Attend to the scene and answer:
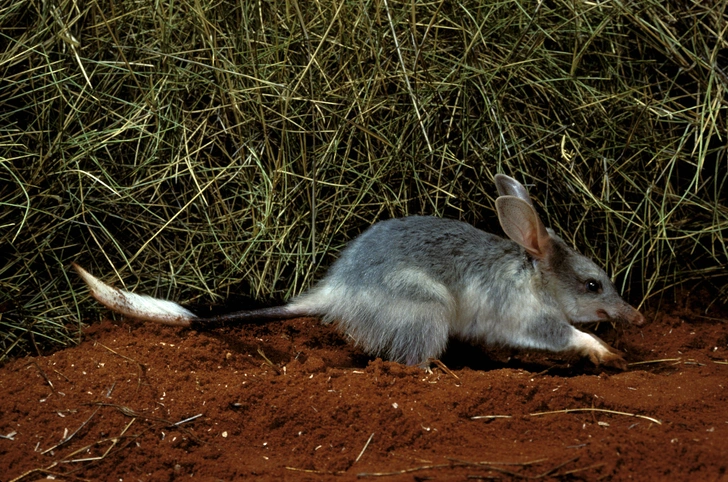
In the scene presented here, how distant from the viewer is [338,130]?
4.45 m

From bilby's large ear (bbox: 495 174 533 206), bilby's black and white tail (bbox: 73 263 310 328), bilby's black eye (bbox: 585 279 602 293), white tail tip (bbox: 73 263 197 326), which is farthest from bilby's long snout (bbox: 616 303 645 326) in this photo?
white tail tip (bbox: 73 263 197 326)

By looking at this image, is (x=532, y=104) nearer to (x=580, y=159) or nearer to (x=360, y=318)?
(x=580, y=159)

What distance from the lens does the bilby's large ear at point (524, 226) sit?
13.0 ft

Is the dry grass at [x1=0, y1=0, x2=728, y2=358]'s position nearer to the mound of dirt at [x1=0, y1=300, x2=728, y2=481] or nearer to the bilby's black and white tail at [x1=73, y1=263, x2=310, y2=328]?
the bilby's black and white tail at [x1=73, y1=263, x2=310, y2=328]

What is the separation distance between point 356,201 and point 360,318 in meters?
0.78

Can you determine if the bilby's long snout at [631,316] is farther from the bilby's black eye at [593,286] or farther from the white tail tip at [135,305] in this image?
the white tail tip at [135,305]

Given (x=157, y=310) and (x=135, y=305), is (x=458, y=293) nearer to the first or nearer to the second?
(x=157, y=310)

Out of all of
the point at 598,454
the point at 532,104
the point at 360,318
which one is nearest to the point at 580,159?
the point at 532,104

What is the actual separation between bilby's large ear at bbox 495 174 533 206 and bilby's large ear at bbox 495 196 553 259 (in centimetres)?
12

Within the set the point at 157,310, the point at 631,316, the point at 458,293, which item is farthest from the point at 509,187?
the point at 157,310

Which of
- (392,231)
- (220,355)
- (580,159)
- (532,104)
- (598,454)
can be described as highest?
(532,104)

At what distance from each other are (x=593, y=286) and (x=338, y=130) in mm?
1651

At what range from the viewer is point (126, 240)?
4465 mm

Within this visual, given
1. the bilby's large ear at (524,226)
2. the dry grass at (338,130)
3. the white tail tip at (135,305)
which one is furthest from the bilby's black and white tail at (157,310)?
the bilby's large ear at (524,226)
